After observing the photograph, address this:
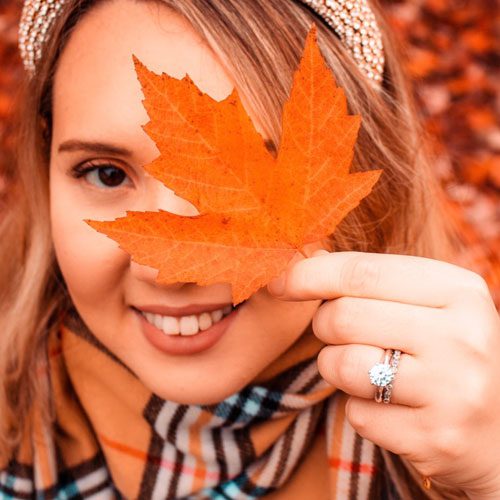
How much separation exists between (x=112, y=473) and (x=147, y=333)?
45 cm

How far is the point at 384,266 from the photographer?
0.74 m

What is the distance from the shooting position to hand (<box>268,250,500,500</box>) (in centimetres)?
73

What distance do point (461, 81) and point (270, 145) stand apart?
2.98 m

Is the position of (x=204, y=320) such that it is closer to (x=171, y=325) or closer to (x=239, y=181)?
(x=171, y=325)

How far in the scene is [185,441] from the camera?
1.31 meters

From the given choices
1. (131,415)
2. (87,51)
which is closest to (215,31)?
(87,51)

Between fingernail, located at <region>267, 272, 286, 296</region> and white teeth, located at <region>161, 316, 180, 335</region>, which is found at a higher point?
fingernail, located at <region>267, 272, 286, 296</region>

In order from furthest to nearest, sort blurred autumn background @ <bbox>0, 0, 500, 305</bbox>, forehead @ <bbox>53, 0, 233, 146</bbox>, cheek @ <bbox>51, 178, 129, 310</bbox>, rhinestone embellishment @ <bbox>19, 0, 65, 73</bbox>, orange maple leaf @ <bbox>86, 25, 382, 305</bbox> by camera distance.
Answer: blurred autumn background @ <bbox>0, 0, 500, 305</bbox> → rhinestone embellishment @ <bbox>19, 0, 65, 73</bbox> → cheek @ <bbox>51, 178, 129, 310</bbox> → forehead @ <bbox>53, 0, 233, 146</bbox> → orange maple leaf @ <bbox>86, 25, 382, 305</bbox>

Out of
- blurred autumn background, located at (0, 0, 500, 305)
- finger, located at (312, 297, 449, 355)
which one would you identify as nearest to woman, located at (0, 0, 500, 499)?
finger, located at (312, 297, 449, 355)

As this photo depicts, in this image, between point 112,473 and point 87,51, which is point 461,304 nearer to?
point 87,51

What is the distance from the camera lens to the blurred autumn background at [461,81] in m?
3.09

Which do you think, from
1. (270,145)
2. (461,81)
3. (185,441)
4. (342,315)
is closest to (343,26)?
(270,145)

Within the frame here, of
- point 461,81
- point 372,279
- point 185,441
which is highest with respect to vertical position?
point 461,81

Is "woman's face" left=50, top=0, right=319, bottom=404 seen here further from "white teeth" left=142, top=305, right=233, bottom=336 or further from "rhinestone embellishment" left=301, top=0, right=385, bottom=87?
"rhinestone embellishment" left=301, top=0, right=385, bottom=87
